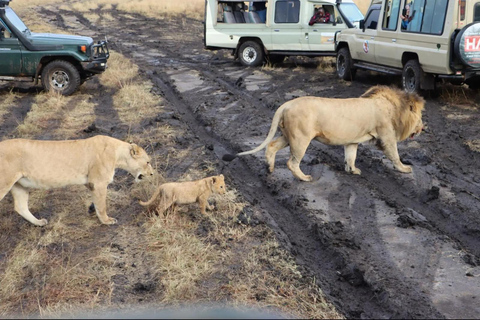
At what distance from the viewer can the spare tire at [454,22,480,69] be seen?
10492 millimetres

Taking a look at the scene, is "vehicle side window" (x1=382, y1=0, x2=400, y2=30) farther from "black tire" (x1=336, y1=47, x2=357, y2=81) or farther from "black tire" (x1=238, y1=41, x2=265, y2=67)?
"black tire" (x1=238, y1=41, x2=265, y2=67)

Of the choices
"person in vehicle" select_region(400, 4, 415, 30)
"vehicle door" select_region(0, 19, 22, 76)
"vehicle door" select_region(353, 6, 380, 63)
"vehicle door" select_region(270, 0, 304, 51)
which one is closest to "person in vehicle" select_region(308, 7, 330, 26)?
"vehicle door" select_region(270, 0, 304, 51)

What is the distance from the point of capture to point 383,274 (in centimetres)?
540

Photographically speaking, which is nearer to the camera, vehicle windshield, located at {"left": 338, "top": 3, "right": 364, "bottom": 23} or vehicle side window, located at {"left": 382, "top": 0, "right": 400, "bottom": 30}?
vehicle side window, located at {"left": 382, "top": 0, "right": 400, "bottom": 30}

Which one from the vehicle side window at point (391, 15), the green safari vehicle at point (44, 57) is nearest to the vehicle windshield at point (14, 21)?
the green safari vehicle at point (44, 57)

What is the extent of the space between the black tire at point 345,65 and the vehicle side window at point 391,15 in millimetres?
1727

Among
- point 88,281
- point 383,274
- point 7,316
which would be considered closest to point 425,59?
point 383,274

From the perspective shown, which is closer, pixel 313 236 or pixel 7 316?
pixel 7 316

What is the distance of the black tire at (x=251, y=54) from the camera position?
710 inches

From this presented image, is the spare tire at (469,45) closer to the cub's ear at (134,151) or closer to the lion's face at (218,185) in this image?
the lion's face at (218,185)

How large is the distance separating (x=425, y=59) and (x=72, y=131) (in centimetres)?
660

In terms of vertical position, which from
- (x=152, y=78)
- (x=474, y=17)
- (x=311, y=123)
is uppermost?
(x=474, y=17)

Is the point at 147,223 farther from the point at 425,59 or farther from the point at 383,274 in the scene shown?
the point at 425,59

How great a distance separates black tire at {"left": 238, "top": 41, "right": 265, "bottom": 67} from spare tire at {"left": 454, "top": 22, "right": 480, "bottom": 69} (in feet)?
26.1
